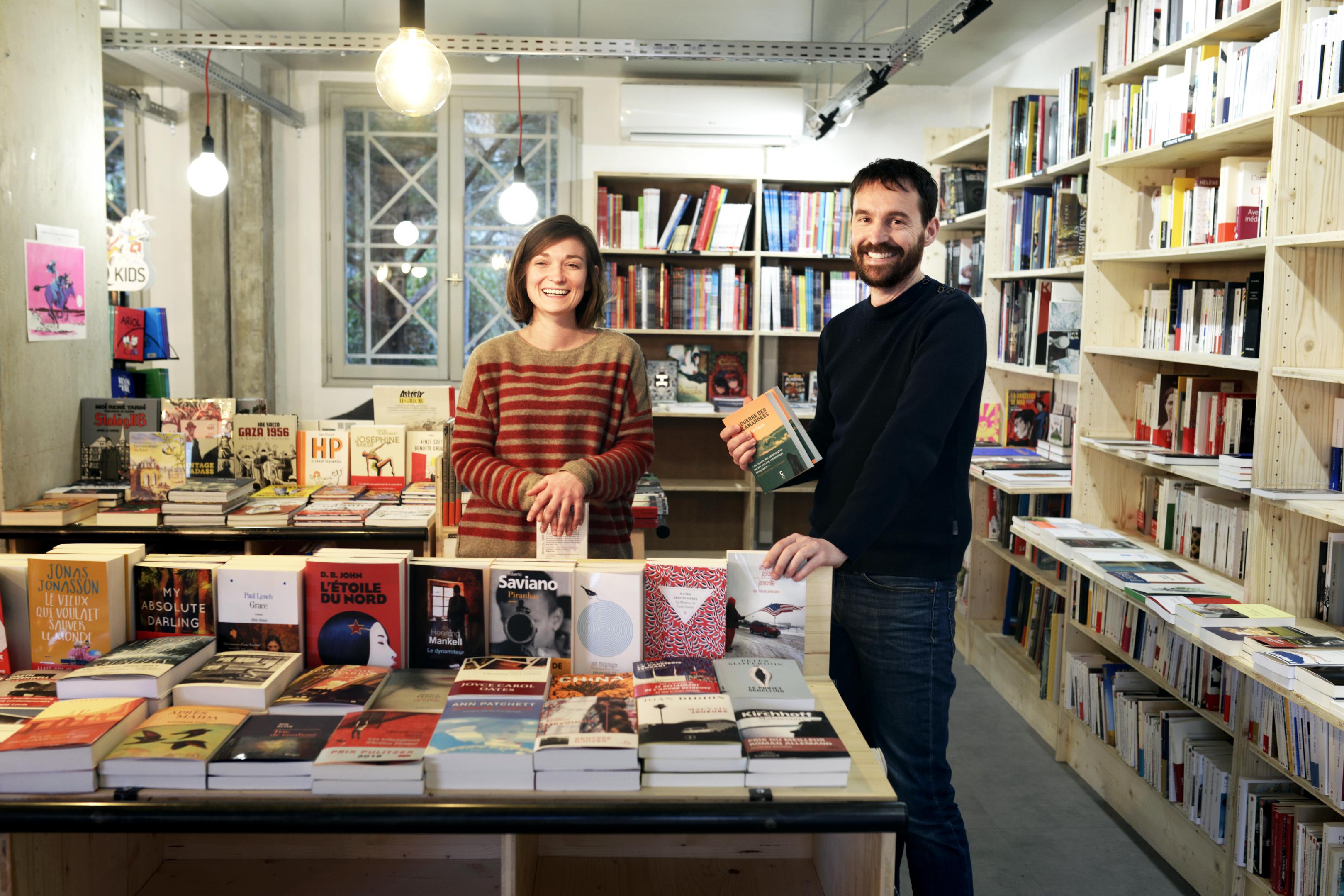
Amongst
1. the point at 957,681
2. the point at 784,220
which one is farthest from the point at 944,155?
the point at 957,681

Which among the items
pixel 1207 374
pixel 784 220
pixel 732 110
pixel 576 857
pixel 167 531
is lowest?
pixel 576 857

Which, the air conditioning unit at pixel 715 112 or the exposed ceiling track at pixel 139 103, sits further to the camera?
the air conditioning unit at pixel 715 112

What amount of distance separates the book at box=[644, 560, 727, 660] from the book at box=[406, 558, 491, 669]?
0.27 meters

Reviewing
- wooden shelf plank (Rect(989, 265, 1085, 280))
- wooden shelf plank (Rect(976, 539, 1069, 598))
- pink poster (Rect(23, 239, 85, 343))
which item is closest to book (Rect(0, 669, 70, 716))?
pink poster (Rect(23, 239, 85, 343))

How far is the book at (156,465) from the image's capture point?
3580 mm

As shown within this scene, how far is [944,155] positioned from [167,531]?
3.79m

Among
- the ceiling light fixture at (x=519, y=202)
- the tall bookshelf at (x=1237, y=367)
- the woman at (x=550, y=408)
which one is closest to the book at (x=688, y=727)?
the woman at (x=550, y=408)

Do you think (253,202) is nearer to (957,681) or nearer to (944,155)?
(944,155)

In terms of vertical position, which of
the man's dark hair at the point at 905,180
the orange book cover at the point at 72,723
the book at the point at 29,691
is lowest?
the book at the point at 29,691

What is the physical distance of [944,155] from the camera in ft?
16.3

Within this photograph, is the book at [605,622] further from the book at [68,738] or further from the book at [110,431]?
the book at [110,431]

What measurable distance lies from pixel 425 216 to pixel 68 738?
5.84 meters

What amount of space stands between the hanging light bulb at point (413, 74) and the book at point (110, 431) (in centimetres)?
170

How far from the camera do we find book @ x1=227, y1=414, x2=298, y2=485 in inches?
151
